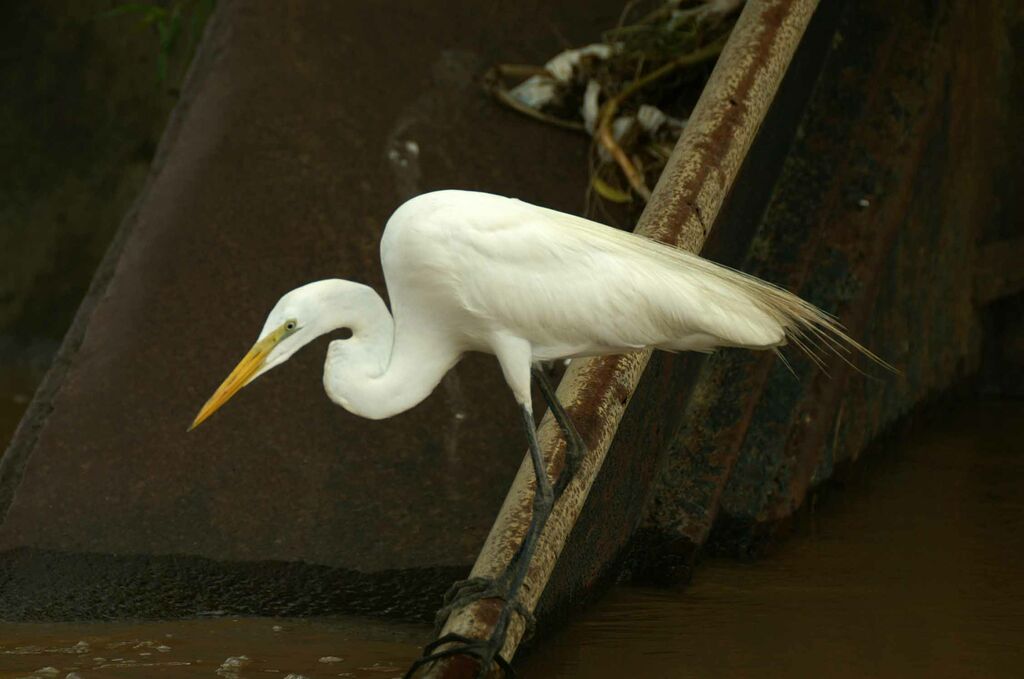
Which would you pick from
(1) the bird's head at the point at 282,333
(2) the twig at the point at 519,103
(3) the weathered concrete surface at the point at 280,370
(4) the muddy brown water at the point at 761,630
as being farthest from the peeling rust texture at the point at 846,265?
(1) the bird's head at the point at 282,333

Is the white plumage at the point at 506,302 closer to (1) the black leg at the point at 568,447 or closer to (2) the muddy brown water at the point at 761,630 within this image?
(1) the black leg at the point at 568,447

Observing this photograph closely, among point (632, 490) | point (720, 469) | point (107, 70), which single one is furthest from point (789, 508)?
point (107, 70)

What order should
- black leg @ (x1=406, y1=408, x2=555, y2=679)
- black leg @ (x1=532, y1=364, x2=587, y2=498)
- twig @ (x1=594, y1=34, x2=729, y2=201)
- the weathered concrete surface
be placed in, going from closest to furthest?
black leg @ (x1=406, y1=408, x2=555, y2=679) < black leg @ (x1=532, y1=364, x2=587, y2=498) < the weathered concrete surface < twig @ (x1=594, y1=34, x2=729, y2=201)

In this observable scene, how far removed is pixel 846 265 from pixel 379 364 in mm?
1385

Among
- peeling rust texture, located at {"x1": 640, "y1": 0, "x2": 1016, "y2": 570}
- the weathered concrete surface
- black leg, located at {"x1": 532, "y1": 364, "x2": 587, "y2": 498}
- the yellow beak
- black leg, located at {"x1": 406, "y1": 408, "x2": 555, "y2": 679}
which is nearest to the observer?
black leg, located at {"x1": 406, "y1": 408, "x2": 555, "y2": 679}

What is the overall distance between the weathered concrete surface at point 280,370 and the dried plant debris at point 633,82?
0.07m

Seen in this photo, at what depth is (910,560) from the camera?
2.99 metres

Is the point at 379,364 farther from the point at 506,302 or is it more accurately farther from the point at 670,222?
the point at 670,222

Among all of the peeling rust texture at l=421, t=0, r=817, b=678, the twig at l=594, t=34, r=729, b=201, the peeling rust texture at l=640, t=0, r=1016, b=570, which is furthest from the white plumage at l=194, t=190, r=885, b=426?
the twig at l=594, t=34, r=729, b=201

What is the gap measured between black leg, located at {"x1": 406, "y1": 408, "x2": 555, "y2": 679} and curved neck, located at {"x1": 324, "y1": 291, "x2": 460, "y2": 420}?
19 cm

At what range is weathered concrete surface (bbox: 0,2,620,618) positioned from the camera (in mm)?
2775

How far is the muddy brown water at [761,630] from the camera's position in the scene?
2453mm

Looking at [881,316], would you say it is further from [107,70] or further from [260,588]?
[107,70]

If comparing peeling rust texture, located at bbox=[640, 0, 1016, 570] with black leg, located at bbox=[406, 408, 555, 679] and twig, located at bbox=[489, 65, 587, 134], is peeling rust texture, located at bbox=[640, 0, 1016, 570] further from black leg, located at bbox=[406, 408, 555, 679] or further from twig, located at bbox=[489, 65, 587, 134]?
black leg, located at bbox=[406, 408, 555, 679]
